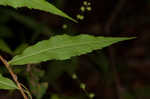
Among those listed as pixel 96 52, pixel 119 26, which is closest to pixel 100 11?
pixel 119 26

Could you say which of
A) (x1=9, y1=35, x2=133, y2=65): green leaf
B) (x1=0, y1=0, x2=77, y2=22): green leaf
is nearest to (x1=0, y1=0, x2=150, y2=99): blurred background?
(x1=9, y1=35, x2=133, y2=65): green leaf

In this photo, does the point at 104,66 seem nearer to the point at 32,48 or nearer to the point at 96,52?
the point at 96,52

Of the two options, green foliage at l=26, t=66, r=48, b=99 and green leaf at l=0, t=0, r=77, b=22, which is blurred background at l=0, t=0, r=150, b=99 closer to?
green foliage at l=26, t=66, r=48, b=99

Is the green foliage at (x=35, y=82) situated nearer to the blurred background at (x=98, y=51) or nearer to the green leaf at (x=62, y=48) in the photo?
the blurred background at (x=98, y=51)

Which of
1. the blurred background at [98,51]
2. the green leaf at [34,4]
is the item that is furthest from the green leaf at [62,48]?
the blurred background at [98,51]

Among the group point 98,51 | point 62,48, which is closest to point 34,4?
point 62,48

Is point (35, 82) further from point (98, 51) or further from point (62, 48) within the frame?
point (98, 51)
